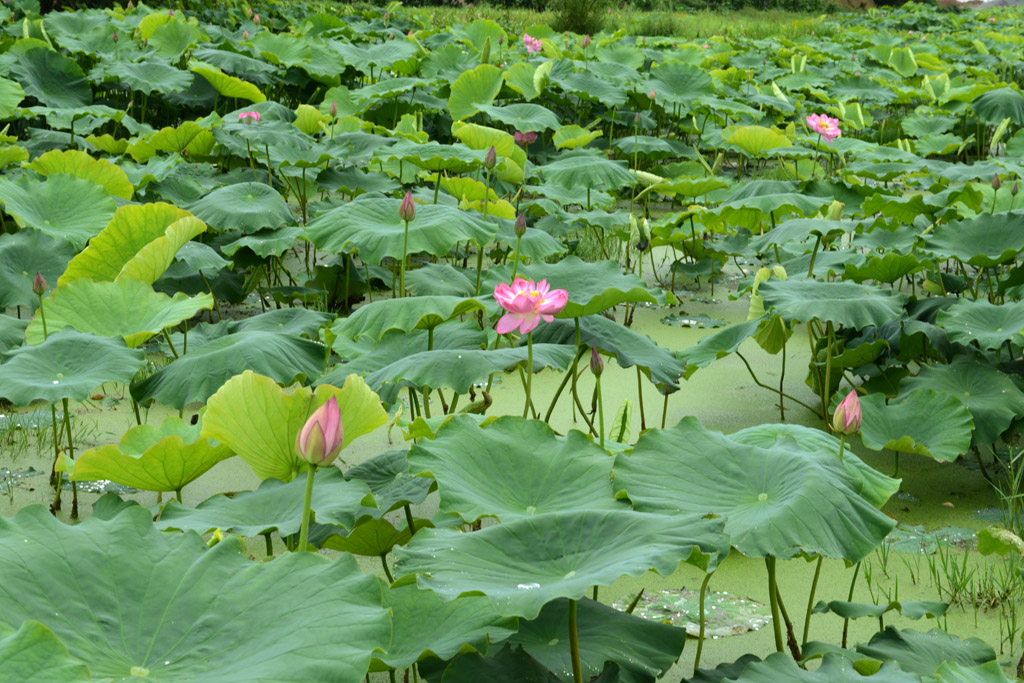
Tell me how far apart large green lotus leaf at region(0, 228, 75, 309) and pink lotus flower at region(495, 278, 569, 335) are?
1.57 meters

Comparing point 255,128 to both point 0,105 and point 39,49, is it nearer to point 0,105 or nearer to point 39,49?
point 0,105

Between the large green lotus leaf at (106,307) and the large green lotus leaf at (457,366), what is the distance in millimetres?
475

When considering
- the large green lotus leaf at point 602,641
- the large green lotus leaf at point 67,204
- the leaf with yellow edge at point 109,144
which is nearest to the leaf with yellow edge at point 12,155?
the leaf with yellow edge at point 109,144

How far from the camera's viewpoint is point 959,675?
1.08 meters

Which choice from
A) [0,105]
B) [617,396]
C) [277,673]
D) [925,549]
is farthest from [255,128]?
[277,673]

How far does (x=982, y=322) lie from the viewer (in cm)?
215

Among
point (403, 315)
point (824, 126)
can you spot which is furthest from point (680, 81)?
point (403, 315)

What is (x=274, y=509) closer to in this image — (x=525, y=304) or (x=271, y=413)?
(x=271, y=413)

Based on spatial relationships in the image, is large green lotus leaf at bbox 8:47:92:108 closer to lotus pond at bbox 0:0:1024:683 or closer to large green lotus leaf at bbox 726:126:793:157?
lotus pond at bbox 0:0:1024:683

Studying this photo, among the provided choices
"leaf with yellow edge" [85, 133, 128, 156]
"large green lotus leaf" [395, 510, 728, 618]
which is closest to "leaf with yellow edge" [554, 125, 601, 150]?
"leaf with yellow edge" [85, 133, 128, 156]

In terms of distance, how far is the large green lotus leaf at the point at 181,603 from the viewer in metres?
0.88

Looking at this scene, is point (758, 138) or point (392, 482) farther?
point (758, 138)

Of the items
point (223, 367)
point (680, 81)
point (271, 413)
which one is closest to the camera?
point (271, 413)

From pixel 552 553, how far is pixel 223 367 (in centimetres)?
93
